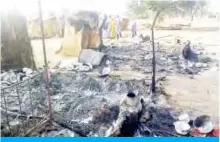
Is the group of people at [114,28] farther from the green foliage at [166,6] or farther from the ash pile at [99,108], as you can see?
the ash pile at [99,108]

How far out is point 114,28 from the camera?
191 centimetres

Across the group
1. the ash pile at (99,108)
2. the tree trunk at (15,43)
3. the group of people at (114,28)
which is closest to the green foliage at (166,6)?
the group of people at (114,28)

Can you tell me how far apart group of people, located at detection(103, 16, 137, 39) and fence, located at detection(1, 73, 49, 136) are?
464 millimetres

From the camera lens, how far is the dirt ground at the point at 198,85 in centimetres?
184

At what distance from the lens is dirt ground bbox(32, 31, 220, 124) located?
1837 millimetres

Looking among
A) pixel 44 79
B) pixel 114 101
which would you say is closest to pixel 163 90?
pixel 114 101

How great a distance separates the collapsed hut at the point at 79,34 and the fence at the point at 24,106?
0.23 m

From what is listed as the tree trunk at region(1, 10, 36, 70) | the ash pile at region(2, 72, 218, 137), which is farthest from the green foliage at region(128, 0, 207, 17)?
the tree trunk at region(1, 10, 36, 70)

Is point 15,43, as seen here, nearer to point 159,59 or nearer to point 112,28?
point 112,28

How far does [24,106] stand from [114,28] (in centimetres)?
69

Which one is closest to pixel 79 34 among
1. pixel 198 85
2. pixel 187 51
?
pixel 187 51

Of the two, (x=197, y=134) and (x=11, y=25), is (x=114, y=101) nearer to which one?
(x=197, y=134)

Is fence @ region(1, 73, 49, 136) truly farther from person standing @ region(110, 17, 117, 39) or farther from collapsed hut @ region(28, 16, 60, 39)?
person standing @ region(110, 17, 117, 39)

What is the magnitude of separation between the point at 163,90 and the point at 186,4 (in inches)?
19.6
